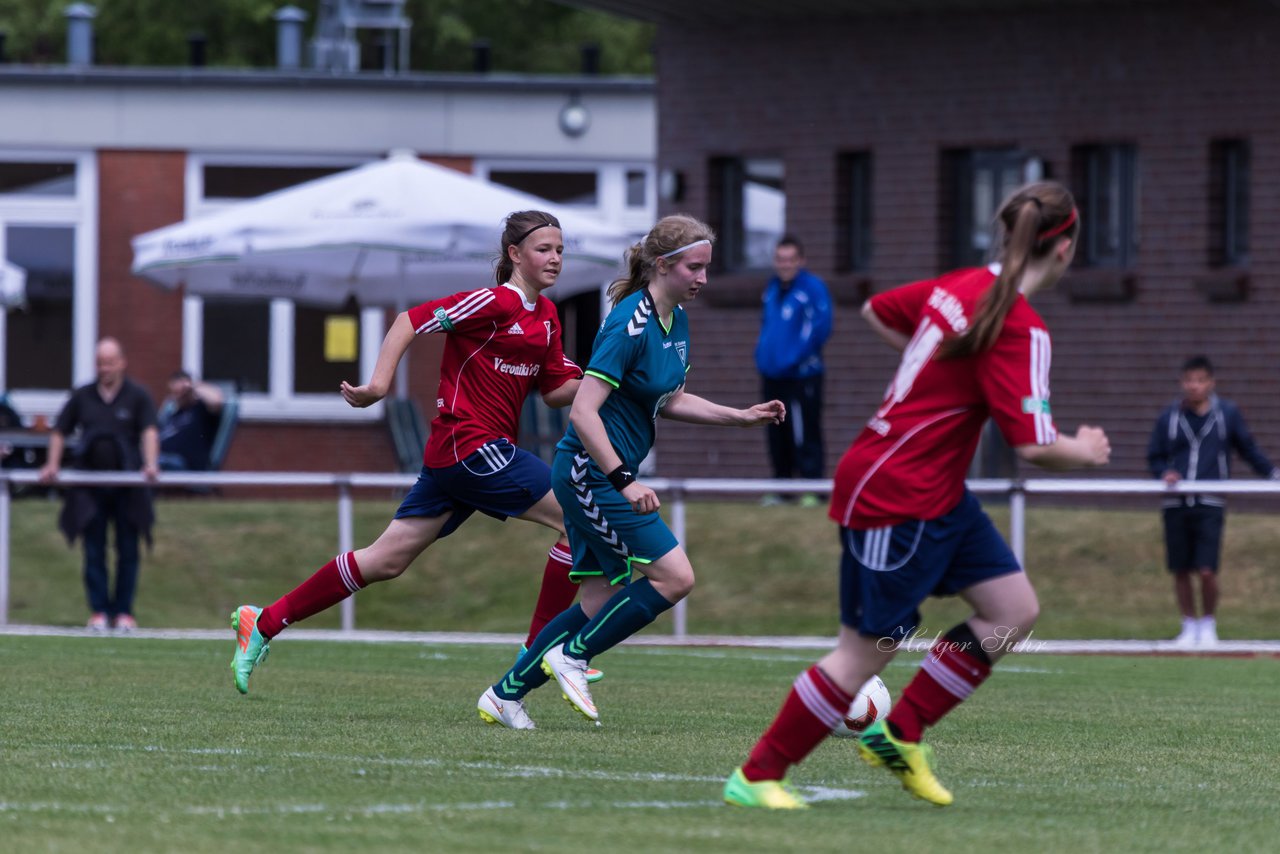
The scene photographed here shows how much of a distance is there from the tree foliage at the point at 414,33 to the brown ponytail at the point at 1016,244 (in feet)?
117

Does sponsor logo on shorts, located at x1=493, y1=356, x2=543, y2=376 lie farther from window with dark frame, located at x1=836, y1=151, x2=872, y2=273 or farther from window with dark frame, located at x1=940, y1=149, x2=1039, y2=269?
window with dark frame, located at x1=836, y1=151, x2=872, y2=273

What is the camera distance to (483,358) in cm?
893

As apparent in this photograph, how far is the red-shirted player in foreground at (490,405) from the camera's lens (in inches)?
348

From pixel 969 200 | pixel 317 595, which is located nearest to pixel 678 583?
pixel 317 595

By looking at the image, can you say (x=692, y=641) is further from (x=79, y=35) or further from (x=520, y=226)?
(x=79, y=35)

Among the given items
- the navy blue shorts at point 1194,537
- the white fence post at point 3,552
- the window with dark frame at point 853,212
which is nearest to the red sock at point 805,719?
the navy blue shorts at point 1194,537

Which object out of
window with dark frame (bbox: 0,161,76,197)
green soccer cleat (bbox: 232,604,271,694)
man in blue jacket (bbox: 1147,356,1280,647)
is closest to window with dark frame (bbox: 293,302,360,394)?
window with dark frame (bbox: 0,161,76,197)

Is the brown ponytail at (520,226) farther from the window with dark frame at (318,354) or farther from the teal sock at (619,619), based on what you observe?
the window with dark frame at (318,354)

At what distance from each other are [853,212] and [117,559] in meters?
8.50

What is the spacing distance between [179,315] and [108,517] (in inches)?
450

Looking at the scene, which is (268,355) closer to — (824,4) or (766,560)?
(824,4)

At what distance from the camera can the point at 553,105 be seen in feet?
88.3

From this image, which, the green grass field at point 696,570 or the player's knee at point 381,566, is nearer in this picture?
the player's knee at point 381,566

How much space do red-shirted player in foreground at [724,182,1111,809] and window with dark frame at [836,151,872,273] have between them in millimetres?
15568
